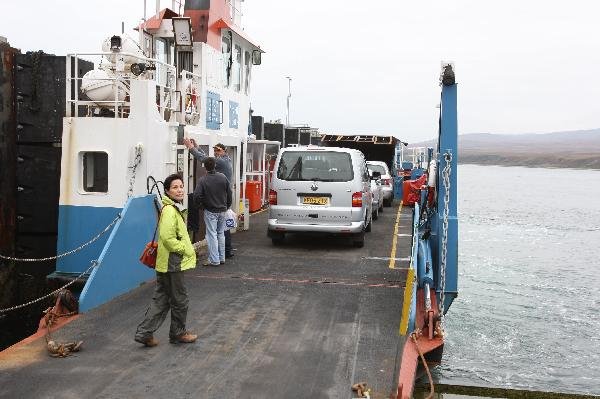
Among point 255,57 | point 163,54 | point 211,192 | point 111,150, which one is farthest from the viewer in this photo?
point 255,57

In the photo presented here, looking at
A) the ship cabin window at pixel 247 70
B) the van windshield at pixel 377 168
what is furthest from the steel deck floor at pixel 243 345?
the van windshield at pixel 377 168

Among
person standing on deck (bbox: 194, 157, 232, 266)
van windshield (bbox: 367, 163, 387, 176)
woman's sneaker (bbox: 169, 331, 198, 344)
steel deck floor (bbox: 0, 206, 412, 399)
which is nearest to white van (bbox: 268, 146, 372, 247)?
steel deck floor (bbox: 0, 206, 412, 399)

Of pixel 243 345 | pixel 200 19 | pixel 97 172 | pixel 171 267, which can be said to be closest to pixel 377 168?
pixel 200 19

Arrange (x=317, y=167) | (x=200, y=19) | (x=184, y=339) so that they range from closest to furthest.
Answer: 1. (x=184, y=339)
2. (x=317, y=167)
3. (x=200, y=19)

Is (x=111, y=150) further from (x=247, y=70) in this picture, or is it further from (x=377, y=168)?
(x=377, y=168)

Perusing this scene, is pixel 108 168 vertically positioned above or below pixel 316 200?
above

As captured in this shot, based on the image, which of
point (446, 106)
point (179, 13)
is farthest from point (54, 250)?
point (446, 106)

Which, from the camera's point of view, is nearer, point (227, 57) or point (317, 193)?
point (317, 193)

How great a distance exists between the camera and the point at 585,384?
11.3 metres

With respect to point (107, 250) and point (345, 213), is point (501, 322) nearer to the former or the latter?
point (345, 213)

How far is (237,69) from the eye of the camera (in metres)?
14.1

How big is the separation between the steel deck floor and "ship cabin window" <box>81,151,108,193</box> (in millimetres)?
1850

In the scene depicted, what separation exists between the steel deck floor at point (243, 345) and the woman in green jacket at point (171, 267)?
0.63 feet

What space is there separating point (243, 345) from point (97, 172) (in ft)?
14.5
